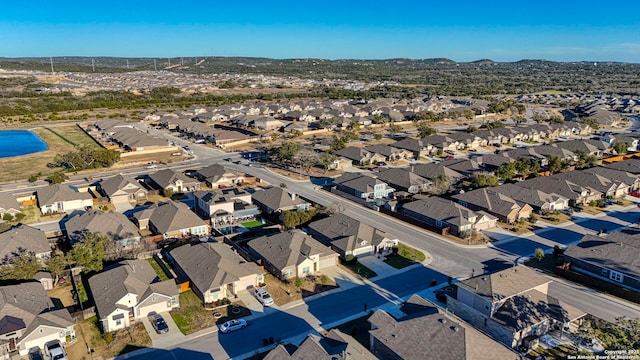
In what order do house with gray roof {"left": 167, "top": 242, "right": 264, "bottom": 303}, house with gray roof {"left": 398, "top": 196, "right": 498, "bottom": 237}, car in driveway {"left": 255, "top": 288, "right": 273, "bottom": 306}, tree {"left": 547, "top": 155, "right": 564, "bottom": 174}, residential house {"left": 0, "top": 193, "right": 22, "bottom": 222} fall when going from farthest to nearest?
tree {"left": 547, "top": 155, "right": 564, "bottom": 174} → residential house {"left": 0, "top": 193, "right": 22, "bottom": 222} → house with gray roof {"left": 398, "top": 196, "right": 498, "bottom": 237} → house with gray roof {"left": 167, "top": 242, "right": 264, "bottom": 303} → car in driveway {"left": 255, "top": 288, "right": 273, "bottom": 306}

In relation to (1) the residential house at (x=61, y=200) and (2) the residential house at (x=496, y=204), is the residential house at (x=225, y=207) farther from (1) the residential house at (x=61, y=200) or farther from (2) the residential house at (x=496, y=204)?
(2) the residential house at (x=496, y=204)

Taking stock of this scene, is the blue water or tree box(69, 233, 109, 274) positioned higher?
tree box(69, 233, 109, 274)

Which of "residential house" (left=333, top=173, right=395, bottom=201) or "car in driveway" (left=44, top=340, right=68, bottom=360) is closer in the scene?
"car in driveway" (left=44, top=340, right=68, bottom=360)

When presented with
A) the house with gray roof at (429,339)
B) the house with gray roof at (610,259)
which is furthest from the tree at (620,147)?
the house with gray roof at (429,339)

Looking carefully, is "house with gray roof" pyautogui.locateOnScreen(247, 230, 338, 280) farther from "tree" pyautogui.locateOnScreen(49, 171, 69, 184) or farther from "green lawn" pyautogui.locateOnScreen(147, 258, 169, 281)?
"tree" pyautogui.locateOnScreen(49, 171, 69, 184)

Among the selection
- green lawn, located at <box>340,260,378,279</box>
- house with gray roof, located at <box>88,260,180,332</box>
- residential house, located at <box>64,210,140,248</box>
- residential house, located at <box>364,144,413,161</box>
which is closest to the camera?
house with gray roof, located at <box>88,260,180,332</box>

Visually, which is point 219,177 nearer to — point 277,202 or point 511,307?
point 277,202

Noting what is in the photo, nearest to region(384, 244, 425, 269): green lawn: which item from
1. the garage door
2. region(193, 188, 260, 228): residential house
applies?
the garage door

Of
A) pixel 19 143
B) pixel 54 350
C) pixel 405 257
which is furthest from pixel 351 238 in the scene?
pixel 19 143
